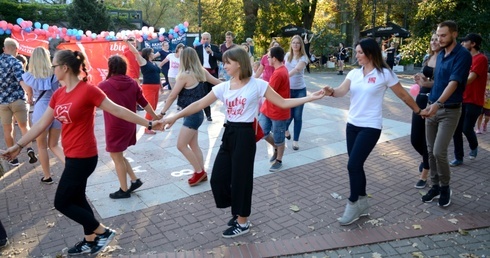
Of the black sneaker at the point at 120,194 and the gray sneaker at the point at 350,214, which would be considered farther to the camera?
the black sneaker at the point at 120,194

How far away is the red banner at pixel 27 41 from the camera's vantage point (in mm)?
11900

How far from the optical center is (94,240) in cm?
379

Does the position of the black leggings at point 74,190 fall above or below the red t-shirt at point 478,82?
below

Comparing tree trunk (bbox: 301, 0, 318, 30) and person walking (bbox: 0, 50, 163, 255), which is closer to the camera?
person walking (bbox: 0, 50, 163, 255)

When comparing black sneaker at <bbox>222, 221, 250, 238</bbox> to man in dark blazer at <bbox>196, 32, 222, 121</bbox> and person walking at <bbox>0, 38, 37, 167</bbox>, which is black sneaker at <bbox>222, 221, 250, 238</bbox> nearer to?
person walking at <bbox>0, 38, 37, 167</bbox>

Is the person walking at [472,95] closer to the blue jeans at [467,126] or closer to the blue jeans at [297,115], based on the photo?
the blue jeans at [467,126]

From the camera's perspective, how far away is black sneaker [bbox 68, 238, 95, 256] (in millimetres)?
3719

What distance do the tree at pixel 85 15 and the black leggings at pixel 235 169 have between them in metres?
22.4

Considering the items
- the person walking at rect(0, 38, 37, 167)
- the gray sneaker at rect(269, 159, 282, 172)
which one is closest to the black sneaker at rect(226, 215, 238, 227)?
the gray sneaker at rect(269, 159, 282, 172)

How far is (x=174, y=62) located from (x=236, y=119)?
694cm

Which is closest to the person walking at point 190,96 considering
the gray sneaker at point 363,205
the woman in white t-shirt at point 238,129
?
the woman in white t-shirt at point 238,129

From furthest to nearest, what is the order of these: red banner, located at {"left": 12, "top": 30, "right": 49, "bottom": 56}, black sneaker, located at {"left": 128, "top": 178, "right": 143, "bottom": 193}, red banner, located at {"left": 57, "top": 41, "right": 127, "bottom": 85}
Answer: red banner, located at {"left": 12, "top": 30, "right": 49, "bottom": 56} → red banner, located at {"left": 57, "top": 41, "right": 127, "bottom": 85} → black sneaker, located at {"left": 128, "top": 178, "right": 143, "bottom": 193}

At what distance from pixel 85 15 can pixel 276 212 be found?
22572 millimetres

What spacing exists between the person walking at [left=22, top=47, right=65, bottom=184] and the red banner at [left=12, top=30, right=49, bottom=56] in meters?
7.29
